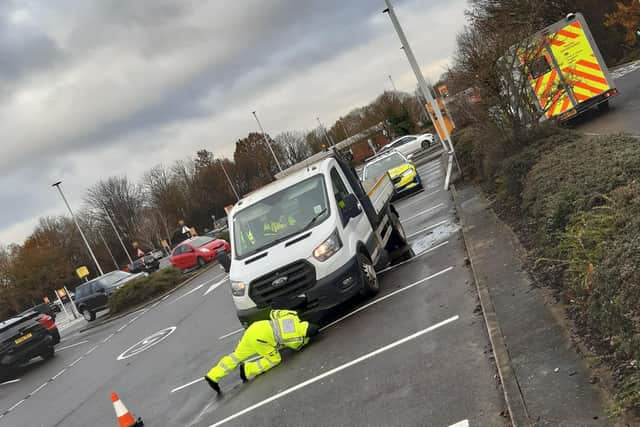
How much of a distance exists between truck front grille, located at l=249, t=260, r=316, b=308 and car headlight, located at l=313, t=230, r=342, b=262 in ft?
0.60

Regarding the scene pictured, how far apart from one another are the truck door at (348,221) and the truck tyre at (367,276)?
262mm

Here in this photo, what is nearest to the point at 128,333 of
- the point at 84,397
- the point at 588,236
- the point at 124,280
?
the point at 84,397

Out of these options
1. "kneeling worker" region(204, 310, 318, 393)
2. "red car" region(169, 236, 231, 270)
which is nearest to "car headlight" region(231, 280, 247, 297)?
"kneeling worker" region(204, 310, 318, 393)

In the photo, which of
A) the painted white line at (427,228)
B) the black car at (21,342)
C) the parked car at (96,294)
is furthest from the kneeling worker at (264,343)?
the parked car at (96,294)

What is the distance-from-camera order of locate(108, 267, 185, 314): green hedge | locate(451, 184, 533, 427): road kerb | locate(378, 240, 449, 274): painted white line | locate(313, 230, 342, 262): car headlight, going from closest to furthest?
locate(451, 184, 533, 427): road kerb, locate(313, 230, 342, 262): car headlight, locate(378, 240, 449, 274): painted white line, locate(108, 267, 185, 314): green hedge

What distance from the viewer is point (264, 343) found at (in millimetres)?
7570

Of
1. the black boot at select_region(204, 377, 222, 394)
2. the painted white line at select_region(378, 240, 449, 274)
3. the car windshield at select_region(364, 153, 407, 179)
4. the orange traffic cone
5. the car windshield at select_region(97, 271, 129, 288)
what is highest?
the car windshield at select_region(97, 271, 129, 288)

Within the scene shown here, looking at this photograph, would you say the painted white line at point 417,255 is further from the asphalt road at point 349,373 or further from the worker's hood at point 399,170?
the worker's hood at point 399,170

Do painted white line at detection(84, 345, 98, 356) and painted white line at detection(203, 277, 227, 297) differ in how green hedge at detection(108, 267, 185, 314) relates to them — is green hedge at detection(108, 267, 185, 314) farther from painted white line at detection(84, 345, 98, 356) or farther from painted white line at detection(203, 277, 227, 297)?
painted white line at detection(84, 345, 98, 356)

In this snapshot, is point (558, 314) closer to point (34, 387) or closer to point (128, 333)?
point (34, 387)

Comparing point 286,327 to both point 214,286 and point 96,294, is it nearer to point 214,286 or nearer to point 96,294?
point 214,286

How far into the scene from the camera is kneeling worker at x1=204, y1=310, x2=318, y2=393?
752cm

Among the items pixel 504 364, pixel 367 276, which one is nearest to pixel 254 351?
pixel 367 276

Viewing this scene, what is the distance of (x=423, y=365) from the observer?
561 centimetres
